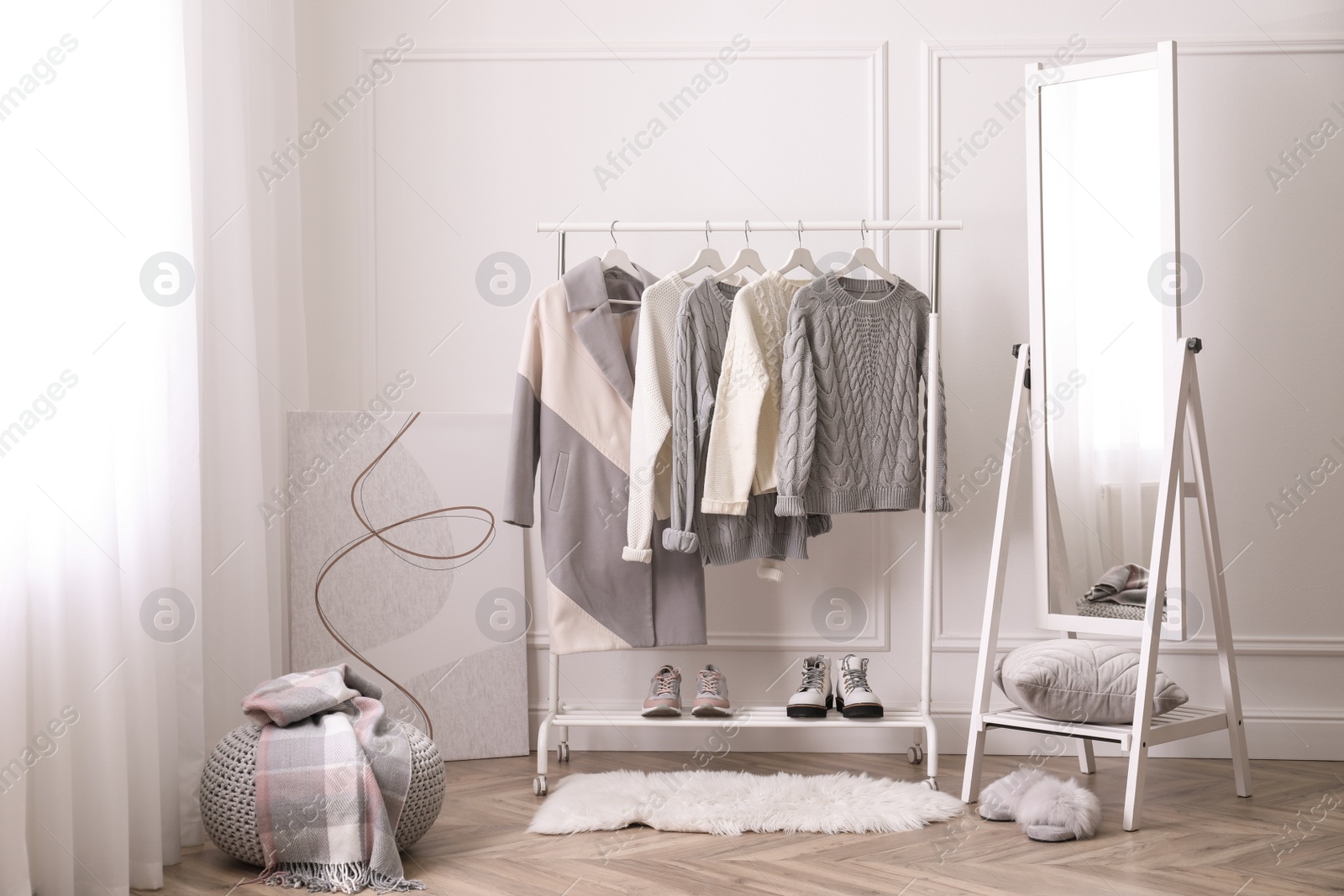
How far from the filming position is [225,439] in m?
2.31

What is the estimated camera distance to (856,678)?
260 centimetres

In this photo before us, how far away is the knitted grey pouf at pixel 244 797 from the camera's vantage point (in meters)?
1.86

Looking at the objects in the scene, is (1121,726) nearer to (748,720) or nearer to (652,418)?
(748,720)

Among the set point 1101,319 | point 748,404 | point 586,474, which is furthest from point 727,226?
point 1101,319

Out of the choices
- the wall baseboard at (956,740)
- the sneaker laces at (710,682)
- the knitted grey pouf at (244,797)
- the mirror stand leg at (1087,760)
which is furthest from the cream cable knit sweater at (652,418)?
the mirror stand leg at (1087,760)

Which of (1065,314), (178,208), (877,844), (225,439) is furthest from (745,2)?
(877,844)

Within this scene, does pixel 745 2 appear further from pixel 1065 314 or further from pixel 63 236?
pixel 63 236

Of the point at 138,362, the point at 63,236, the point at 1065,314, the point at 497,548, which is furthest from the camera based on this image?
the point at 497,548

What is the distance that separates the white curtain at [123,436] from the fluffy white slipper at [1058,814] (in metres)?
1.69

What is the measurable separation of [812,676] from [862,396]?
0.74 meters

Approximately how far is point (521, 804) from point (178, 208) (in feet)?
4.99

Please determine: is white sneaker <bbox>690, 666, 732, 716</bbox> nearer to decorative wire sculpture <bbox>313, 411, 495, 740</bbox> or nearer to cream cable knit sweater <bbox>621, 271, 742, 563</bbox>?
cream cable knit sweater <bbox>621, 271, 742, 563</bbox>

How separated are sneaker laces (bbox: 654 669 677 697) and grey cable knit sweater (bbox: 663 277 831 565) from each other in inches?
12.8

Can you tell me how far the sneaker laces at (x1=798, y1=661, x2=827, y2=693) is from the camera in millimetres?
2600
